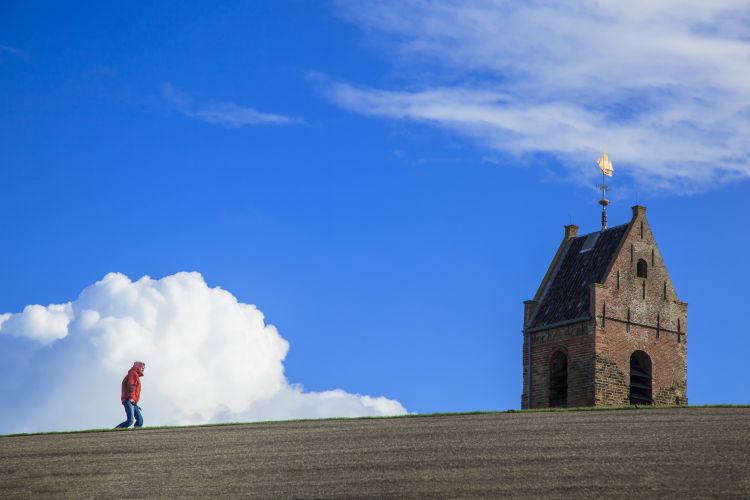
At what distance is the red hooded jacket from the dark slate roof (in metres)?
21.0

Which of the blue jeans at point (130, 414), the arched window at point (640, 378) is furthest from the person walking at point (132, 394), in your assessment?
the arched window at point (640, 378)

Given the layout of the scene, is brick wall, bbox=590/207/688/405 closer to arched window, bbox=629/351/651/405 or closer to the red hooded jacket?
arched window, bbox=629/351/651/405

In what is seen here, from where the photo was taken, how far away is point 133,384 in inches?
1510

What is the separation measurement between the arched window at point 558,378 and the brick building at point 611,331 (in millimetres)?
41

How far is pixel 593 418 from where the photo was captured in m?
34.5

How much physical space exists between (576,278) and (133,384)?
76.5 ft

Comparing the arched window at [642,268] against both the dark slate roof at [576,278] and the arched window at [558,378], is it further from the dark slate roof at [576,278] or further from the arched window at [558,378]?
the arched window at [558,378]

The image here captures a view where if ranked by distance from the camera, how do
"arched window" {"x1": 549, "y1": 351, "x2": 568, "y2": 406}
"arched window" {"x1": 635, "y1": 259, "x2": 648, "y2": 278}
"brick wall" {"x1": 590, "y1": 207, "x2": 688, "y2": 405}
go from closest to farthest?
"brick wall" {"x1": 590, "y1": 207, "x2": 688, "y2": 405} < "arched window" {"x1": 549, "y1": 351, "x2": 568, "y2": 406} < "arched window" {"x1": 635, "y1": 259, "x2": 648, "y2": 278}

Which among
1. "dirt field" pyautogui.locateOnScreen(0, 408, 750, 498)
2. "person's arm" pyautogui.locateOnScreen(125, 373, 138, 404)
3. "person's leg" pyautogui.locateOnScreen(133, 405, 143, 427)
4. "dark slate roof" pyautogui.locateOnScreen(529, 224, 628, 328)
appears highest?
"dark slate roof" pyautogui.locateOnScreen(529, 224, 628, 328)

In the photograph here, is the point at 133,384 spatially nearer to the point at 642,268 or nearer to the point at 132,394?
the point at 132,394

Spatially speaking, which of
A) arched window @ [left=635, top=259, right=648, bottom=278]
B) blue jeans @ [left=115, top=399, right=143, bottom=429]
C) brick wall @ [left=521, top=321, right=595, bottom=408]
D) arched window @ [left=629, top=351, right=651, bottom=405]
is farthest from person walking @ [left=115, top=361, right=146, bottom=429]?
arched window @ [left=635, top=259, right=648, bottom=278]

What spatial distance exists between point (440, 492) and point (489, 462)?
2.65 m

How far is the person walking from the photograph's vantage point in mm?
38344

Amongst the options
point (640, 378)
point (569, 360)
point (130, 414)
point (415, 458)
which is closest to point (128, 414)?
point (130, 414)
